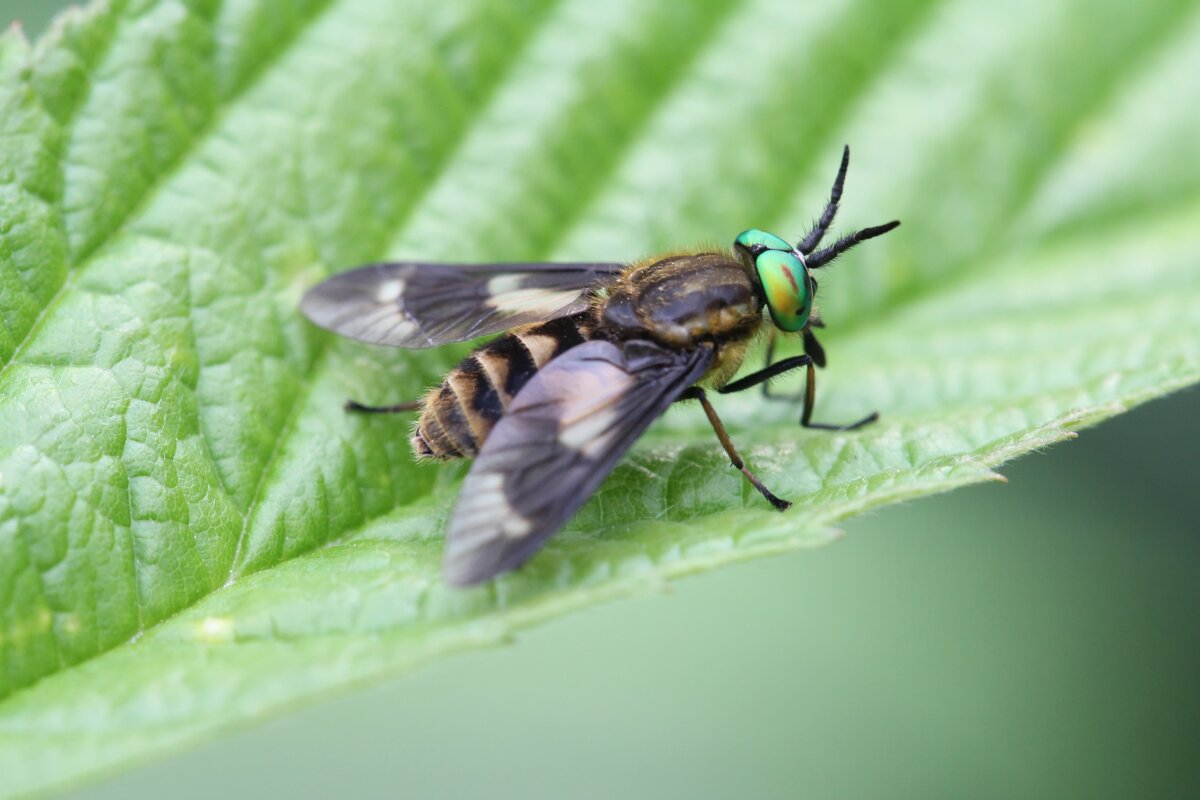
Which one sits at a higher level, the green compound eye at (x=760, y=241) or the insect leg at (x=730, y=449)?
the green compound eye at (x=760, y=241)

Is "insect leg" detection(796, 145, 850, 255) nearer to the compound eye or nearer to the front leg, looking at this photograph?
the compound eye

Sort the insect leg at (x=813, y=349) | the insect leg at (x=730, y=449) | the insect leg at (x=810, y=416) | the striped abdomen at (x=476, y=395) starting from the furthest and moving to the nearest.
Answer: the insect leg at (x=813, y=349)
the insect leg at (x=810, y=416)
the striped abdomen at (x=476, y=395)
the insect leg at (x=730, y=449)

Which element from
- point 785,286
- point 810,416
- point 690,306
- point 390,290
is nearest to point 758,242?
point 785,286

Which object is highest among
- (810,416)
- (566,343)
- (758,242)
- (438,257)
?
(438,257)

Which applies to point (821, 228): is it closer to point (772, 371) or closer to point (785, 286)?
point (785, 286)

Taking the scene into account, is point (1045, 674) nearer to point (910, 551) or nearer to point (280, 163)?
point (910, 551)

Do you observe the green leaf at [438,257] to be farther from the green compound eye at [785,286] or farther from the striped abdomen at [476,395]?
the green compound eye at [785,286]

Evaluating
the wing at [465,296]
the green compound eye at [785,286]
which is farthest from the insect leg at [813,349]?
the wing at [465,296]
